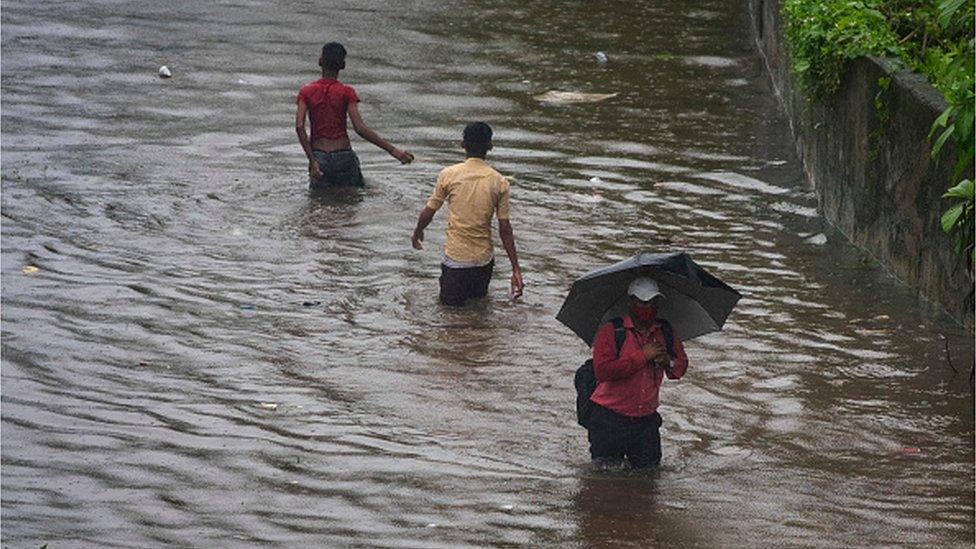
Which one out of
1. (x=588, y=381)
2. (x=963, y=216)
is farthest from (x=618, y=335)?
(x=963, y=216)

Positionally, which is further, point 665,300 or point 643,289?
point 665,300

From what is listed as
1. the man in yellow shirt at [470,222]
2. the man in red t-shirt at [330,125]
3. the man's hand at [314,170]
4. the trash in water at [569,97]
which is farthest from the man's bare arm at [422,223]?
the trash in water at [569,97]

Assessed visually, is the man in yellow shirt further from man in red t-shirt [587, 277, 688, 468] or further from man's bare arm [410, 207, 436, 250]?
man in red t-shirt [587, 277, 688, 468]

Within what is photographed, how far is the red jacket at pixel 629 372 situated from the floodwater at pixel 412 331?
39 centimetres

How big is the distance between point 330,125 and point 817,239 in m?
4.15

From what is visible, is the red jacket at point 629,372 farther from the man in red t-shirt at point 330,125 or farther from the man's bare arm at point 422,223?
the man in red t-shirt at point 330,125

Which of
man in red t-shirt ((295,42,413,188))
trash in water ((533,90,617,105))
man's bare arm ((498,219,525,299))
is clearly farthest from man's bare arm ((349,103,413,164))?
trash in water ((533,90,617,105))

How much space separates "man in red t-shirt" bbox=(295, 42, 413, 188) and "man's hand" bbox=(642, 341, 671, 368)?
6.44 m

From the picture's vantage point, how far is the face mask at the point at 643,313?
8.71 m

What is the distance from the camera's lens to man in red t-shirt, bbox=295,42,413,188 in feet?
48.8

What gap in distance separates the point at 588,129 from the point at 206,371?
7845 millimetres

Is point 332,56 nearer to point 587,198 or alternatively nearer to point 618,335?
point 587,198

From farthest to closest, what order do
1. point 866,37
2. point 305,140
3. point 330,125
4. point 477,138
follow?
1. point 330,125
2. point 305,140
3. point 866,37
4. point 477,138

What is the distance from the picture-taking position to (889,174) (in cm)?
1316
